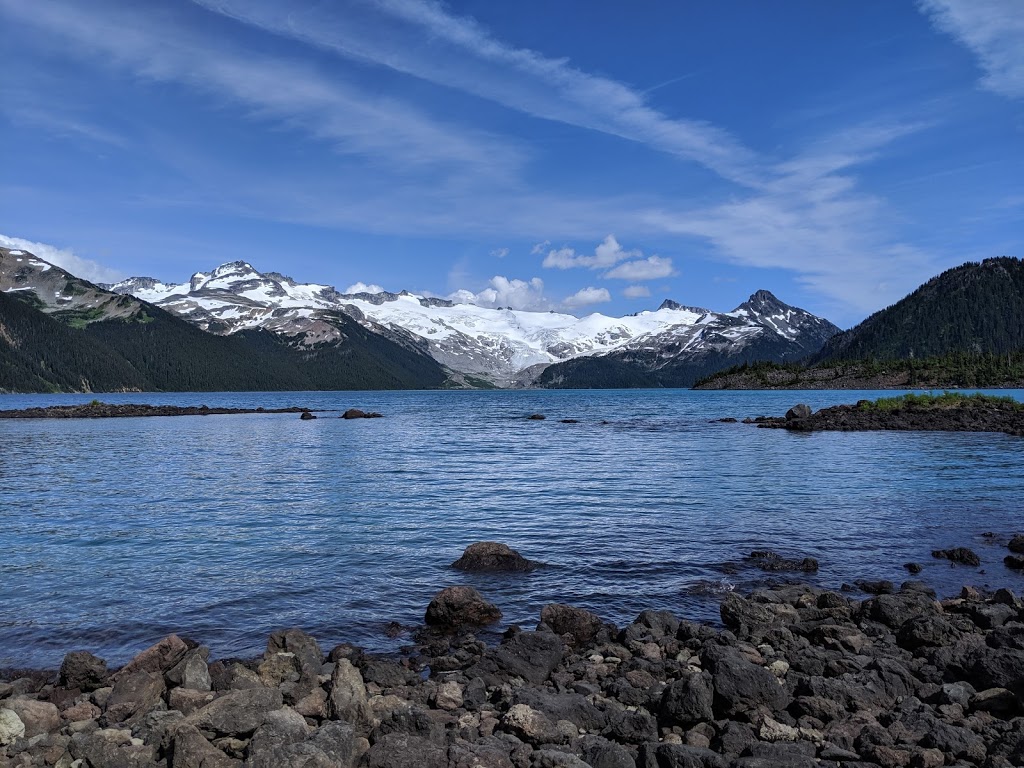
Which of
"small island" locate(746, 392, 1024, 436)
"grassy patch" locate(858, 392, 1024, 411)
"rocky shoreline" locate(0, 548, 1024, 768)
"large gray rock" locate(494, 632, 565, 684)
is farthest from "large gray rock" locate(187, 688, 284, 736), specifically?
"grassy patch" locate(858, 392, 1024, 411)

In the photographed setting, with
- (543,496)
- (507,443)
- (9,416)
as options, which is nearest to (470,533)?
(543,496)

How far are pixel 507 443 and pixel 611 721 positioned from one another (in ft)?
229

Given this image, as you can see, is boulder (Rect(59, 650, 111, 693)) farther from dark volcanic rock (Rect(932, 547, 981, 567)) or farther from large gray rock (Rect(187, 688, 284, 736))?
dark volcanic rock (Rect(932, 547, 981, 567))

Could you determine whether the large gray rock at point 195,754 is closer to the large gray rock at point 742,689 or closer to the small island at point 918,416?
the large gray rock at point 742,689

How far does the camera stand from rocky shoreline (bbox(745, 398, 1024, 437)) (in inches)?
3760

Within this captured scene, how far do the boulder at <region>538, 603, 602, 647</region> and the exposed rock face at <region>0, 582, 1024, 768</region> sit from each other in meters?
0.10

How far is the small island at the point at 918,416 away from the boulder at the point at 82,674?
95.4 meters

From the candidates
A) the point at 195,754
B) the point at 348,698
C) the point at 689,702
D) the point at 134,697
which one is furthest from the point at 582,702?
the point at 134,697

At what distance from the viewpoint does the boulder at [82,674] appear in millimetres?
15203

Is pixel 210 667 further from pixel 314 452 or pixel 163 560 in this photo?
pixel 314 452

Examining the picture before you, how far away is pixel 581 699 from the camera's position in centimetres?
1332

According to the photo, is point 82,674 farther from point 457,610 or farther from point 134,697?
point 457,610

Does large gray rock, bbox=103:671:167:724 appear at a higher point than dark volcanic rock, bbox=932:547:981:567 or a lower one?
lower

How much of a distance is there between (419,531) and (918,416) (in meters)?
98.4
